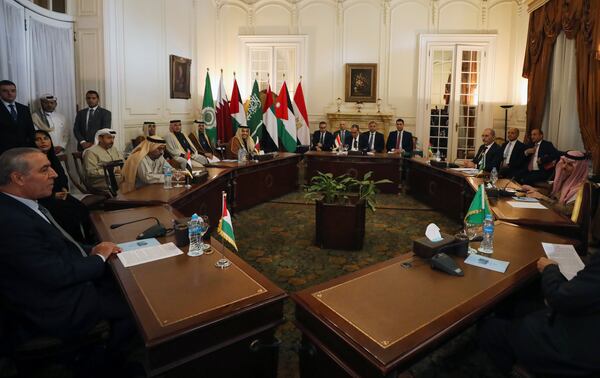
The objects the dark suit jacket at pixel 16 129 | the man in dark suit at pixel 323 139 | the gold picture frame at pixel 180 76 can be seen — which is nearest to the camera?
the dark suit jacket at pixel 16 129

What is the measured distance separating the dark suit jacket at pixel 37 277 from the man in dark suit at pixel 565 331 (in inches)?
75.2

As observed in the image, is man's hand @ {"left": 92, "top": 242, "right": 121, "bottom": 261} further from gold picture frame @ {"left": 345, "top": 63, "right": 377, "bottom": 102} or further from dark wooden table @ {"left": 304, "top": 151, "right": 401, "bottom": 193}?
gold picture frame @ {"left": 345, "top": 63, "right": 377, "bottom": 102}

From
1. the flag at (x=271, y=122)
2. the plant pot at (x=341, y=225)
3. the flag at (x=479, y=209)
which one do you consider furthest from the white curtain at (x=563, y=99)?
the flag at (x=479, y=209)

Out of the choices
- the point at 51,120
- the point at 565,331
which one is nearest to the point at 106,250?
the point at 565,331

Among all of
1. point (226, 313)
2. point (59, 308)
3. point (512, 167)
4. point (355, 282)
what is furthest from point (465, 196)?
point (59, 308)

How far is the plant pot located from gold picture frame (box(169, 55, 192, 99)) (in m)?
4.82

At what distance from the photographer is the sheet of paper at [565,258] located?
209 centimetres

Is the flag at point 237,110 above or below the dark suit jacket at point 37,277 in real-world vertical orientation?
above

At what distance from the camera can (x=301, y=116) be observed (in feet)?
29.6

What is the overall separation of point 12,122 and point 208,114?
441 cm

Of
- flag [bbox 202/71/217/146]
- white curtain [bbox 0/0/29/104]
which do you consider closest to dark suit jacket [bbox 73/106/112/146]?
white curtain [bbox 0/0/29/104]

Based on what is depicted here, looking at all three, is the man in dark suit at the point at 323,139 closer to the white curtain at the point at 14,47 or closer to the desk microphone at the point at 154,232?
the white curtain at the point at 14,47

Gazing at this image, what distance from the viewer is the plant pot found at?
4.34m

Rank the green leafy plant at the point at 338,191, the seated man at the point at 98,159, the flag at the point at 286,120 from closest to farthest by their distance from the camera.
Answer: the green leafy plant at the point at 338,191 → the seated man at the point at 98,159 → the flag at the point at 286,120
